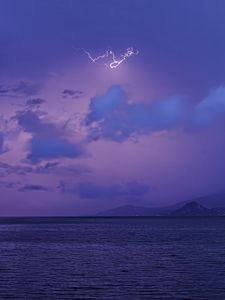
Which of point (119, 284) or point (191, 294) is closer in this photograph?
point (191, 294)

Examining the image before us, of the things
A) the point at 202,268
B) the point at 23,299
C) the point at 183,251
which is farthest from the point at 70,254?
the point at 23,299

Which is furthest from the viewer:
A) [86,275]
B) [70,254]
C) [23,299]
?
[70,254]

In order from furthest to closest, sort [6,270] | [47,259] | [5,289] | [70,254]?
[70,254], [47,259], [6,270], [5,289]

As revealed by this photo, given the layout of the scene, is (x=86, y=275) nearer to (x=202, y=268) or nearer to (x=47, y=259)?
(x=202, y=268)

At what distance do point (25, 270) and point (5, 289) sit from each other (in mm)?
16847

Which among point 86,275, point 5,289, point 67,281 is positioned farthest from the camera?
point 86,275

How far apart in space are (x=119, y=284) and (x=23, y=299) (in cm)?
1303

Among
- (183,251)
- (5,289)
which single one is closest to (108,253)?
(183,251)

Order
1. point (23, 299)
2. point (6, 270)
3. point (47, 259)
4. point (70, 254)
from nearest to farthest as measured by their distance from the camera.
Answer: point (23, 299) → point (6, 270) → point (47, 259) → point (70, 254)

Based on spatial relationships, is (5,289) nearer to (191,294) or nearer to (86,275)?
(86,275)

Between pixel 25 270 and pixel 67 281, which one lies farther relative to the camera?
pixel 25 270

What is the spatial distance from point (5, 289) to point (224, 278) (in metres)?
26.5

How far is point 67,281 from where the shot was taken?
2370 inches

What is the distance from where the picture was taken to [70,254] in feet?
320
